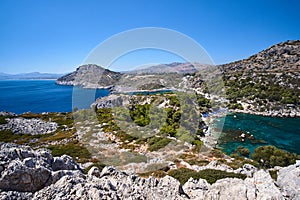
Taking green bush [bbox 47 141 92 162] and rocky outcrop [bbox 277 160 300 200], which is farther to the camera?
green bush [bbox 47 141 92 162]

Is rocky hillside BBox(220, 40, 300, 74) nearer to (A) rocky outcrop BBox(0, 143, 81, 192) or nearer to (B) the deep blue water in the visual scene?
(B) the deep blue water

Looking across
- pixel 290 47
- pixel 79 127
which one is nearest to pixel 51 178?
pixel 79 127

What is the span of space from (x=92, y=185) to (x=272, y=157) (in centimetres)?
2096

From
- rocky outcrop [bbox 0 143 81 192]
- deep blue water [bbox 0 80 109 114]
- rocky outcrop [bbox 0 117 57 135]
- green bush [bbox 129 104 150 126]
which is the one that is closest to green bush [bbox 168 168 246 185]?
rocky outcrop [bbox 0 143 81 192]

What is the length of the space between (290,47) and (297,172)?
128808mm

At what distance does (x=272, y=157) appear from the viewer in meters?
21.5

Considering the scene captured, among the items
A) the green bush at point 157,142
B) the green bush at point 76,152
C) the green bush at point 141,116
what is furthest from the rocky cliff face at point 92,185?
the green bush at point 141,116

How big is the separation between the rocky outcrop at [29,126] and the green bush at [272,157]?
32694 mm

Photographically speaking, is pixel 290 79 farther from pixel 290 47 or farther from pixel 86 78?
pixel 86 78

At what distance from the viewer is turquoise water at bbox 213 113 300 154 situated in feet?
111

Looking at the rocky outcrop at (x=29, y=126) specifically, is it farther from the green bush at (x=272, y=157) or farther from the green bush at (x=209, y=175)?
the green bush at (x=272, y=157)

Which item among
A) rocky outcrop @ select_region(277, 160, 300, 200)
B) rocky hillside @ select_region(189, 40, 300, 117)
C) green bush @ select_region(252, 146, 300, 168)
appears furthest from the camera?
rocky hillside @ select_region(189, 40, 300, 117)

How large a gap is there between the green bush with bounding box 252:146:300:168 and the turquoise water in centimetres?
690

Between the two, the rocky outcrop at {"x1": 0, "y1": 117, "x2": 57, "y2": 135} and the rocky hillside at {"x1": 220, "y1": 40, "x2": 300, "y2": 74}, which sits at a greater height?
Result: the rocky hillside at {"x1": 220, "y1": 40, "x2": 300, "y2": 74}
